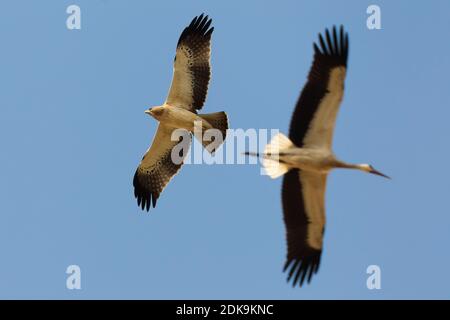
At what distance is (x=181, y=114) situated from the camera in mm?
17094

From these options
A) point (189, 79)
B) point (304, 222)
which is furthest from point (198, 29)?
point (304, 222)

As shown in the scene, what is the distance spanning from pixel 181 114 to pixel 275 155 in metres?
3.44

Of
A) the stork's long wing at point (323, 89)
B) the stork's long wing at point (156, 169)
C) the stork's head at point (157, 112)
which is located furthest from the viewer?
the stork's long wing at point (156, 169)

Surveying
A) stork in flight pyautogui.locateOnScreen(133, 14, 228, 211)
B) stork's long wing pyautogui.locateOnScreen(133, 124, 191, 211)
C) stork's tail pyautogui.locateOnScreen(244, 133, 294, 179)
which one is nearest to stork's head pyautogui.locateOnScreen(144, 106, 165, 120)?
stork in flight pyautogui.locateOnScreen(133, 14, 228, 211)

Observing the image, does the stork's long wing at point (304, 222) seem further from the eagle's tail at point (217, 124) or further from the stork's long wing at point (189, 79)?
the stork's long wing at point (189, 79)

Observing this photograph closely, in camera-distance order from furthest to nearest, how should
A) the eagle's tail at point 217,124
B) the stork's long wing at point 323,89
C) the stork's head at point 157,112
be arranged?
the stork's head at point 157,112 → the eagle's tail at point 217,124 → the stork's long wing at point 323,89

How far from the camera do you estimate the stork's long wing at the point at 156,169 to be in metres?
18.0

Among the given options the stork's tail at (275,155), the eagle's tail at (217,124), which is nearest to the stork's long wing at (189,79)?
the eagle's tail at (217,124)

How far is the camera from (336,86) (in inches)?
537

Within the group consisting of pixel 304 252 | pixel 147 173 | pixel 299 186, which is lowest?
pixel 304 252
